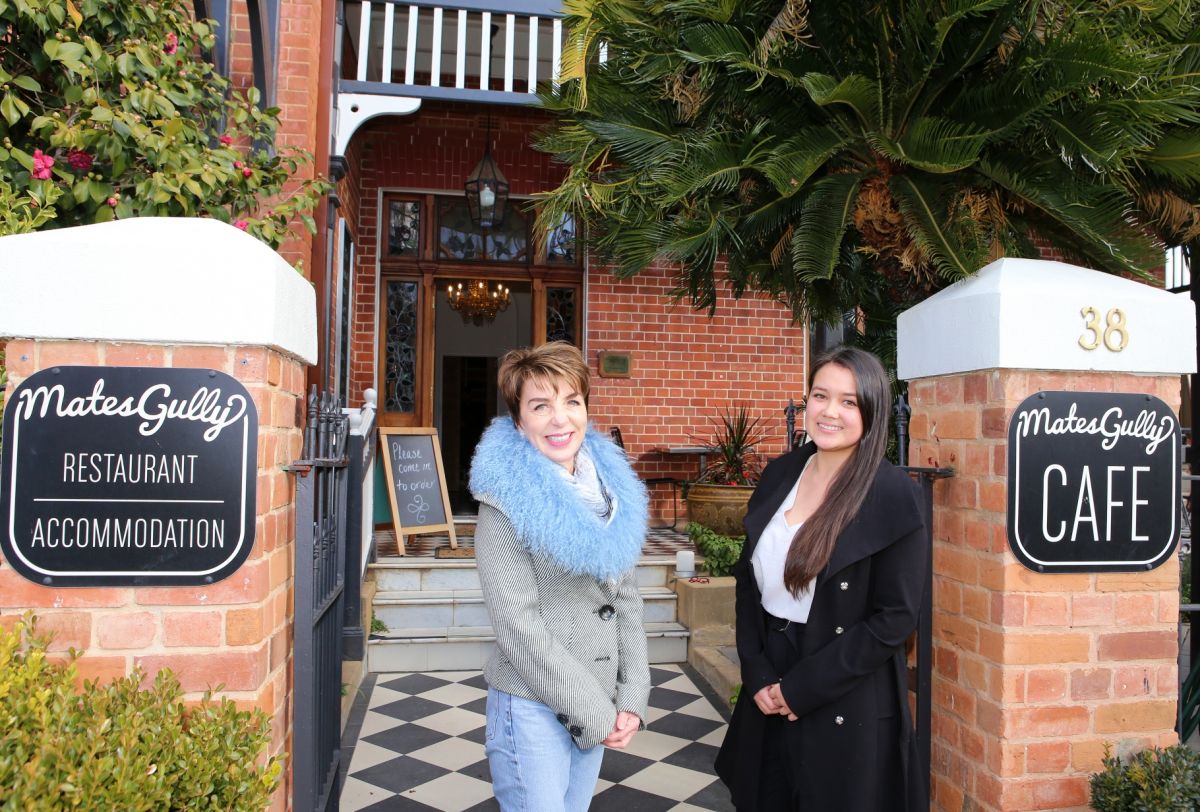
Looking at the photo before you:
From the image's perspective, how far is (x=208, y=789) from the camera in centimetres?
141

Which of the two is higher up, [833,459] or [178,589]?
[833,459]

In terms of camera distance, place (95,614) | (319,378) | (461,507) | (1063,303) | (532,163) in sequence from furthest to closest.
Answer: (461,507) → (532,163) → (319,378) → (1063,303) → (95,614)

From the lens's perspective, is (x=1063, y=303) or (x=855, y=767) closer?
(x=855, y=767)

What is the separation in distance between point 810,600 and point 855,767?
0.37 m

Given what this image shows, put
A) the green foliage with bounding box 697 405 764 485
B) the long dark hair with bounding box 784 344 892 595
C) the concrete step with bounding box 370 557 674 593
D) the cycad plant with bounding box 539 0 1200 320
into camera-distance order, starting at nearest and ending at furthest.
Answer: the long dark hair with bounding box 784 344 892 595, the cycad plant with bounding box 539 0 1200 320, the concrete step with bounding box 370 557 674 593, the green foliage with bounding box 697 405 764 485

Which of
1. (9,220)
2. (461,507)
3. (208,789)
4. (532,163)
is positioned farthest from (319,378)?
(461,507)

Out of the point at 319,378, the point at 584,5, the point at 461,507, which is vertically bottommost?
the point at 461,507

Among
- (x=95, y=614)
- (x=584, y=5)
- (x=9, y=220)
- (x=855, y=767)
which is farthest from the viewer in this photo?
(x=584, y=5)

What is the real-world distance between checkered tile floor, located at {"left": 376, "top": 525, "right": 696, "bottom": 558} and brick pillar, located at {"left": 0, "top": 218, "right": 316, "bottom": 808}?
4.17m

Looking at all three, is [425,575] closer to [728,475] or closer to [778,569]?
[728,475]

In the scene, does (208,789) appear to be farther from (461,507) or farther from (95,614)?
(461,507)

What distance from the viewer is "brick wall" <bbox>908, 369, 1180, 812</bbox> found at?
201cm

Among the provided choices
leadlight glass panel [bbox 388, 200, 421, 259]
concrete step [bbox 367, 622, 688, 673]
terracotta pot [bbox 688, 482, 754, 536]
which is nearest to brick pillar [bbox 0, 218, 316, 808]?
concrete step [bbox 367, 622, 688, 673]

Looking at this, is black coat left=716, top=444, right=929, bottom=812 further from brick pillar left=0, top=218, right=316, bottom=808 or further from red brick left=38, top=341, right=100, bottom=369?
red brick left=38, top=341, right=100, bottom=369
